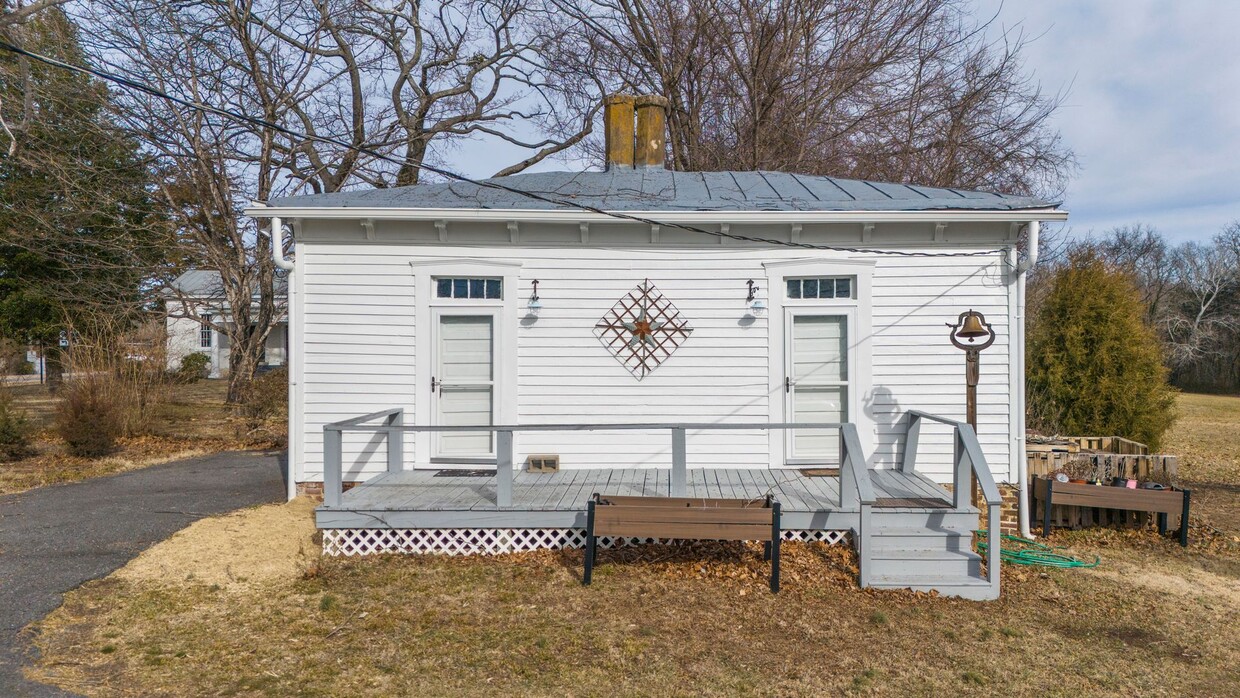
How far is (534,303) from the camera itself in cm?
777

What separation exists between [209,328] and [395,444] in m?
14.8

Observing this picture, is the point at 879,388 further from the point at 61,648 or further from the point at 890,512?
the point at 61,648

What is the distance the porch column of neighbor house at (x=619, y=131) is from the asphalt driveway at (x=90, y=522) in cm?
584

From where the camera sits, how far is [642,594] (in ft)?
18.4

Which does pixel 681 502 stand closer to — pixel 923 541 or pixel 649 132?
pixel 923 541

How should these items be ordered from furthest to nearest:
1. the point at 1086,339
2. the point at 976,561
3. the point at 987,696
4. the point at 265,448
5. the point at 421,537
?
the point at 265,448
the point at 1086,339
the point at 421,537
the point at 976,561
the point at 987,696

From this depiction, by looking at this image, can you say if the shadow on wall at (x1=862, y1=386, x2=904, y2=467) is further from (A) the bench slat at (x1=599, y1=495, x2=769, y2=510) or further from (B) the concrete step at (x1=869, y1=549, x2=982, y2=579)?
(A) the bench slat at (x1=599, y1=495, x2=769, y2=510)

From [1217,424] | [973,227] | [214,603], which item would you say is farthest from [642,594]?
[1217,424]

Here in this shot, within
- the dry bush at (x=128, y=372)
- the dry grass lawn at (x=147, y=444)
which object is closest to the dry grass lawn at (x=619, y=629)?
the dry grass lawn at (x=147, y=444)

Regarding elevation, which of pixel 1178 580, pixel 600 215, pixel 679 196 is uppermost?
pixel 679 196

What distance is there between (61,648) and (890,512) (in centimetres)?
564

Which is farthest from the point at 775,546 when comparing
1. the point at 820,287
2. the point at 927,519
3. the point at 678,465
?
the point at 820,287

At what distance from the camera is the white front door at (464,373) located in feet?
26.0

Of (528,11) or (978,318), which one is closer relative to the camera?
(978,318)
